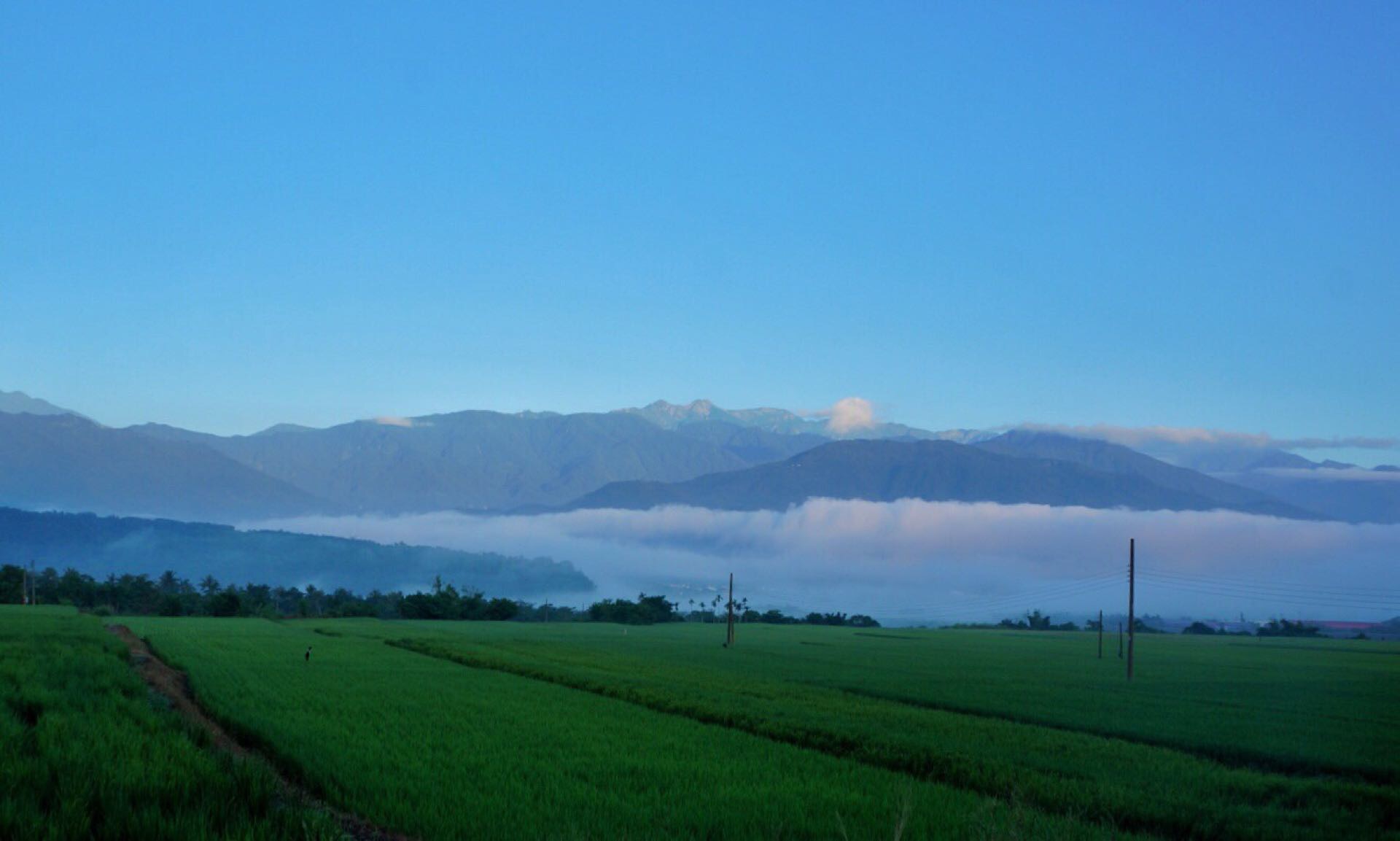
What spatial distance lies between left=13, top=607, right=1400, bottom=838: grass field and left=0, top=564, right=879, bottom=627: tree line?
50.4 meters

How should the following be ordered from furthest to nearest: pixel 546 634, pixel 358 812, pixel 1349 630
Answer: pixel 1349 630 → pixel 546 634 → pixel 358 812

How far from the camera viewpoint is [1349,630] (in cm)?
13475

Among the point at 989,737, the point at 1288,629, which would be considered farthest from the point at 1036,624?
the point at 989,737

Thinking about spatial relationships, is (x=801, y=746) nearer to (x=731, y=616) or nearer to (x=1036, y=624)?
(x=731, y=616)

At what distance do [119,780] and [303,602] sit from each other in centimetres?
11586

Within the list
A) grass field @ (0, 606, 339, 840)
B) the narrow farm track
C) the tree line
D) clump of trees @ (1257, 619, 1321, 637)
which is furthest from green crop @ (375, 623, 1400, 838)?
clump of trees @ (1257, 619, 1321, 637)

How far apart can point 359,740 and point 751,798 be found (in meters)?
7.43

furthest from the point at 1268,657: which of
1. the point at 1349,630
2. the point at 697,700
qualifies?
the point at 1349,630

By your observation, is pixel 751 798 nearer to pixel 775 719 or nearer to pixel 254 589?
pixel 775 719

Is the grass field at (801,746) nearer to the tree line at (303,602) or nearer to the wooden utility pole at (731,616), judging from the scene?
the wooden utility pole at (731,616)

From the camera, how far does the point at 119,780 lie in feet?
35.8

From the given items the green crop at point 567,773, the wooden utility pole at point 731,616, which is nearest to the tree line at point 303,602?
the wooden utility pole at point 731,616

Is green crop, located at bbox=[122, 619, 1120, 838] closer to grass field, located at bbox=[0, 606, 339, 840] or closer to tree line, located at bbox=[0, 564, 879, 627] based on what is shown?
grass field, located at bbox=[0, 606, 339, 840]

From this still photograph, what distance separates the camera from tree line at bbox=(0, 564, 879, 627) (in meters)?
97.6
